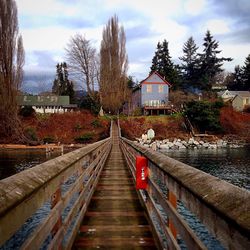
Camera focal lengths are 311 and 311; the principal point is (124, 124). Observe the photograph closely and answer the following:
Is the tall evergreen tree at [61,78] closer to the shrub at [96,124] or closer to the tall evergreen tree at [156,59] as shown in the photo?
the tall evergreen tree at [156,59]

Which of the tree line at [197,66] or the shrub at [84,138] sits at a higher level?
the tree line at [197,66]

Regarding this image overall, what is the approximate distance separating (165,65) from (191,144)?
3274 centimetres

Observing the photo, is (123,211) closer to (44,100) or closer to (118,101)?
(118,101)

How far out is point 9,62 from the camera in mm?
38781

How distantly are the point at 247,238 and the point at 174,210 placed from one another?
1.44m

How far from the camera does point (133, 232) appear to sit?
4469 mm

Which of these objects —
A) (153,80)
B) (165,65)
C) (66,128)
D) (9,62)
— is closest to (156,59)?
(165,65)

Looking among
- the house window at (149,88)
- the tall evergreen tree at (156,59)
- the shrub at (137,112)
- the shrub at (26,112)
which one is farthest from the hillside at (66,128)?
the tall evergreen tree at (156,59)

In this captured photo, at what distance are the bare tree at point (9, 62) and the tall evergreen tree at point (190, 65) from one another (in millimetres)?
43181

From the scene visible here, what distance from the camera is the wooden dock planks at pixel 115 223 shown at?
400cm

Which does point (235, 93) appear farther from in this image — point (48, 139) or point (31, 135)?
point (31, 135)

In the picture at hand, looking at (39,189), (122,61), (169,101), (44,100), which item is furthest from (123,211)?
(44,100)

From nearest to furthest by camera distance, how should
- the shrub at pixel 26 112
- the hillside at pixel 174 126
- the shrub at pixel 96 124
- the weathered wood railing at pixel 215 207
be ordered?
the weathered wood railing at pixel 215 207, the hillside at pixel 174 126, the shrub at pixel 96 124, the shrub at pixel 26 112

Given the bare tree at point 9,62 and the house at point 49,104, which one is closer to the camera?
the bare tree at point 9,62
